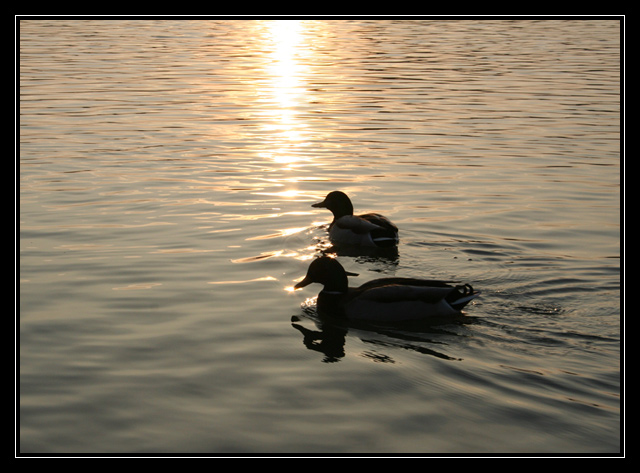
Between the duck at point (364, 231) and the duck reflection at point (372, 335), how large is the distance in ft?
8.98

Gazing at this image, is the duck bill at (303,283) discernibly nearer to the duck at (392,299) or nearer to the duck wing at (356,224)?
the duck at (392,299)

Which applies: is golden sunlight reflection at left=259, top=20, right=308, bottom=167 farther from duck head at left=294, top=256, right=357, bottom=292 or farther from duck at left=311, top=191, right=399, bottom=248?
duck head at left=294, top=256, right=357, bottom=292

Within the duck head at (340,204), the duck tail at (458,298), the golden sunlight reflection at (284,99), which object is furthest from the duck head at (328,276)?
the golden sunlight reflection at (284,99)

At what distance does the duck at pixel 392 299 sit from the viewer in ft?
30.2

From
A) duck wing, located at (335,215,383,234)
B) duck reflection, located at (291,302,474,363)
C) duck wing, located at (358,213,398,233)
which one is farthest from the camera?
duck wing, located at (335,215,383,234)

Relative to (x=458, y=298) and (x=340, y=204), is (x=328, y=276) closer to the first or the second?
(x=458, y=298)

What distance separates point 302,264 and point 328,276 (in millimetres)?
1738

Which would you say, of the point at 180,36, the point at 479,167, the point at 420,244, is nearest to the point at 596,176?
the point at 479,167

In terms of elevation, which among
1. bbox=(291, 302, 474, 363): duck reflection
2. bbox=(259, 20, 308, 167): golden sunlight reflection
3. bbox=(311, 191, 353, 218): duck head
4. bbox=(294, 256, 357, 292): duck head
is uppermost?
bbox=(259, 20, 308, 167): golden sunlight reflection

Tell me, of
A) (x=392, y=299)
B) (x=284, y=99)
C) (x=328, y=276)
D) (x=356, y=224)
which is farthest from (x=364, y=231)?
(x=284, y=99)

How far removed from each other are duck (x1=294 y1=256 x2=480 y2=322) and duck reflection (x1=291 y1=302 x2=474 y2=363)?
12 cm

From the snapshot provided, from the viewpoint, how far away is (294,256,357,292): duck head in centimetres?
966

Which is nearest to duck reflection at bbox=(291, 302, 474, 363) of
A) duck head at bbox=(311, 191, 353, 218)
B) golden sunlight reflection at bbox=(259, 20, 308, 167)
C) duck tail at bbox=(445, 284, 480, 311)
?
duck tail at bbox=(445, 284, 480, 311)
